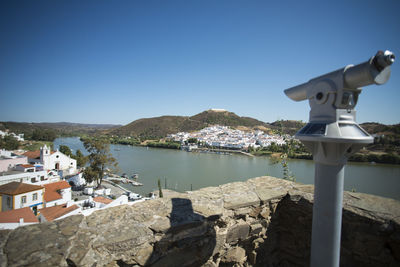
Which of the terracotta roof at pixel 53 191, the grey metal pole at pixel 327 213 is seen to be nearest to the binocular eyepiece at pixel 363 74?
the grey metal pole at pixel 327 213

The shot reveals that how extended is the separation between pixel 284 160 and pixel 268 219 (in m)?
1.92

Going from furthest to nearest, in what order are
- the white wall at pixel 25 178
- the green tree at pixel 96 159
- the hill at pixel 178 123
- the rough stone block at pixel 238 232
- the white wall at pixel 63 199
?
the hill at pixel 178 123
the green tree at pixel 96 159
the white wall at pixel 25 178
the white wall at pixel 63 199
the rough stone block at pixel 238 232

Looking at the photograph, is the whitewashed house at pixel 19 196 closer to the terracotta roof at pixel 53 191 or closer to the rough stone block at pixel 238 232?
the terracotta roof at pixel 53 191

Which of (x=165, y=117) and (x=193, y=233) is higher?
(x=165, y=117)

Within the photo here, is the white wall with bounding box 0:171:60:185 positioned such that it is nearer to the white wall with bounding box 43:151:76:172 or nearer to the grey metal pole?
the white wall with bounding box 43:151:76:172

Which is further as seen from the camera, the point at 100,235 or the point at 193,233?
the point at 193,233

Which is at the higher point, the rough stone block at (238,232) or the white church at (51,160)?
the rough stone block at (238,232)

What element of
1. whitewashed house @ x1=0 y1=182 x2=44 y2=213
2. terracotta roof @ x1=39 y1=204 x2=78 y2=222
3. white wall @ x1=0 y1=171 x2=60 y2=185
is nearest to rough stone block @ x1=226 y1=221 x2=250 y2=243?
terracotta roof @ x1=39 y1=204 x2=78 y2=222

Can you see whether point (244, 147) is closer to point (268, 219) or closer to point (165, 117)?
point (268, 219)

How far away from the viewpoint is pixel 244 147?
44125 mm

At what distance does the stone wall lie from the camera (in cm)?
98

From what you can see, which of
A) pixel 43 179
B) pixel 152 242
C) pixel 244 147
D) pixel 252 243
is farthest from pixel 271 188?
pixel 244 147

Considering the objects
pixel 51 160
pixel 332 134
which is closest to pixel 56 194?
pixel 51 160

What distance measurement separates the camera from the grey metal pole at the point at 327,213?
1002 millimetres
